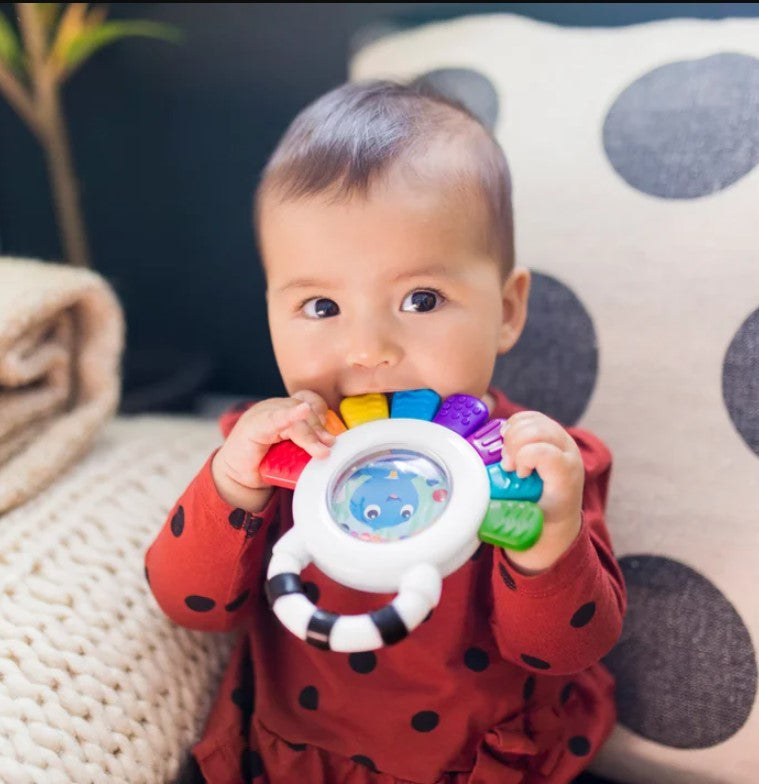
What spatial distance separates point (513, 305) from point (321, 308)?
0.17 metres

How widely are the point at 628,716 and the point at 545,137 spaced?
500 mm

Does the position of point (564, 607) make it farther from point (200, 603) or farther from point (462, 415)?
point (200, 603)

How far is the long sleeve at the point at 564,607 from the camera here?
545 millimetres

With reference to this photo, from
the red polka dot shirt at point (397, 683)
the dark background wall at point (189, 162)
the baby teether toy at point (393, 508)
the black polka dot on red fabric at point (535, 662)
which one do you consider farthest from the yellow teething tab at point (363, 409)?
the dark background wall at point (189, 162)

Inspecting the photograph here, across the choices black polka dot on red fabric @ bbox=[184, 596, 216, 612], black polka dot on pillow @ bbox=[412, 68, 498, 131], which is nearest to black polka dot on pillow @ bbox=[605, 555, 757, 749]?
black polka dot on red fabric @ bbox=[184, 596, 216, 612]

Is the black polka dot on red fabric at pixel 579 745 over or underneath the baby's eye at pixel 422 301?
underneath

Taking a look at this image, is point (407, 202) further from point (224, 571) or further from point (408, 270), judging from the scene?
point (224, 571)

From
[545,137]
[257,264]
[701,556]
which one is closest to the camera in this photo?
[701,556]

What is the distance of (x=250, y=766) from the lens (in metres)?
0.66

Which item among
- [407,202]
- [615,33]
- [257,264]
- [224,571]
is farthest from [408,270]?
[257,264]

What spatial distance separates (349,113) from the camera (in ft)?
2.07

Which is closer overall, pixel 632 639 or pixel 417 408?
pixel 417 408

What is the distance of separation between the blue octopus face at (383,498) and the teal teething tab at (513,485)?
5cm

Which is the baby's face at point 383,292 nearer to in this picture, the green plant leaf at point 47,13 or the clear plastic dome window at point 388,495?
the clear plastic dome window at point 388,495
